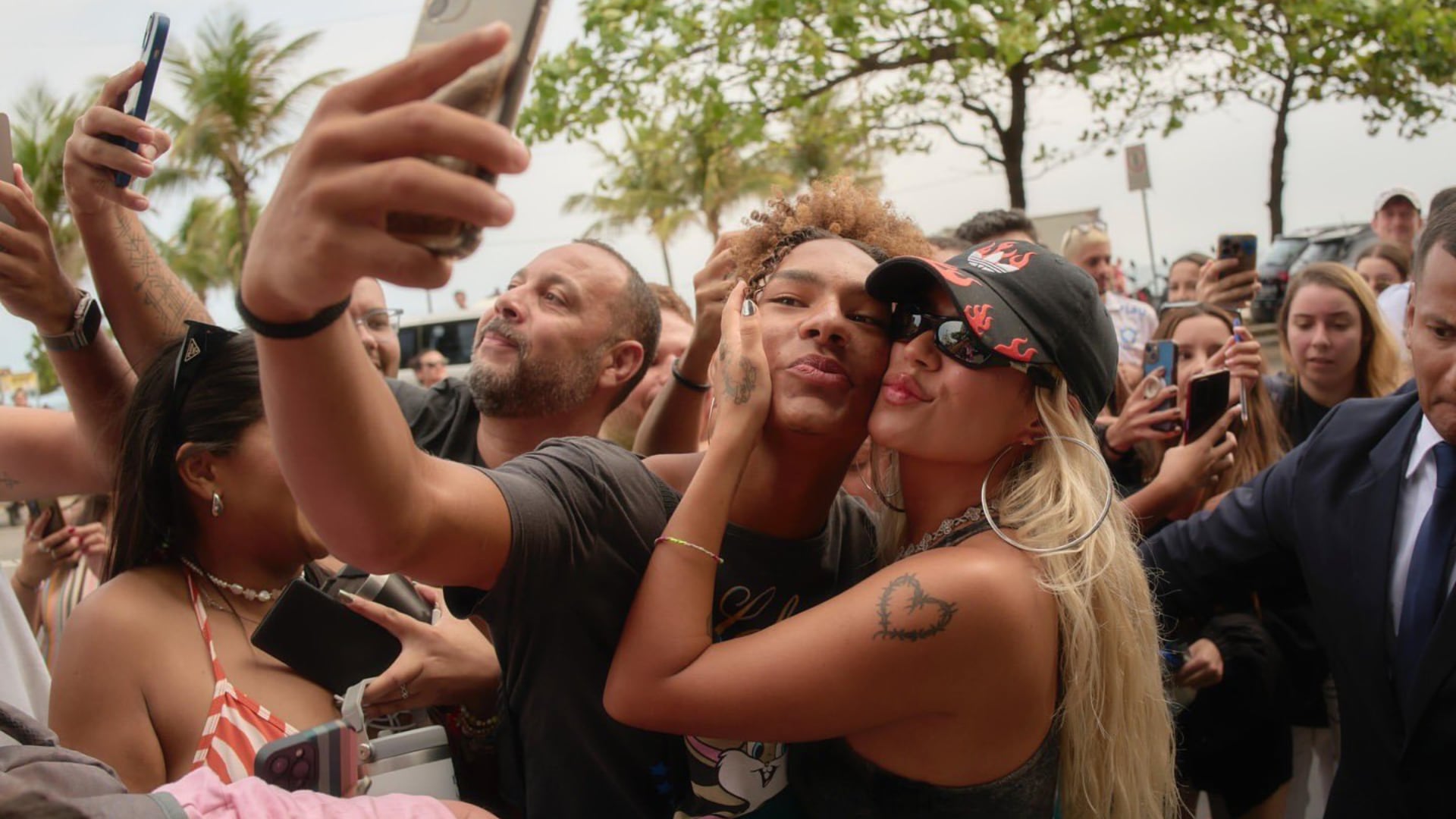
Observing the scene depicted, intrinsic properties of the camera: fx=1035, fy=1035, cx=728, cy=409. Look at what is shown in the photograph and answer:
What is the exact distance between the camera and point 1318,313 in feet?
14.4

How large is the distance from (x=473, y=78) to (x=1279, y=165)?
55.8 ft

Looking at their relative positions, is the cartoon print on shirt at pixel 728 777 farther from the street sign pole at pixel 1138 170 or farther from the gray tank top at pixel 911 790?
the street sign pole at pixel 1138 170

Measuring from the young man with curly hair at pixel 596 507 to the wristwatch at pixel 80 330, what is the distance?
1203 mm

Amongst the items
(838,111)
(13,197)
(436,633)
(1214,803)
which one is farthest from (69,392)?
(838,111)

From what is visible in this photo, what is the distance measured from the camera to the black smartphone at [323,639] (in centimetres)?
200

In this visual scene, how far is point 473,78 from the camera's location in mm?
1028

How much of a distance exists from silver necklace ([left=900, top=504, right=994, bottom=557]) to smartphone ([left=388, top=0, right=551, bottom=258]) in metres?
1.27

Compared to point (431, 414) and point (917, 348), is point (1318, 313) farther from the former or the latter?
point (431, 414)

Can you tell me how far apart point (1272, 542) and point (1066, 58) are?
32.3 ft

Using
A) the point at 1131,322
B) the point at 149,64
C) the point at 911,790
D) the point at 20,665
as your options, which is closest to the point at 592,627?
the point at 911,790

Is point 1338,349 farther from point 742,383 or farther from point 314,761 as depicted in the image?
point 314,761

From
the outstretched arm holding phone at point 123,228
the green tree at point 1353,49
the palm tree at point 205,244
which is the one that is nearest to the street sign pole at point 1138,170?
the green tree at point 1353,49

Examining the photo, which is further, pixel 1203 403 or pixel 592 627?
pixel 1203 403

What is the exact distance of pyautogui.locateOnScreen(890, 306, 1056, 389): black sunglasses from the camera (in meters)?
1.99
